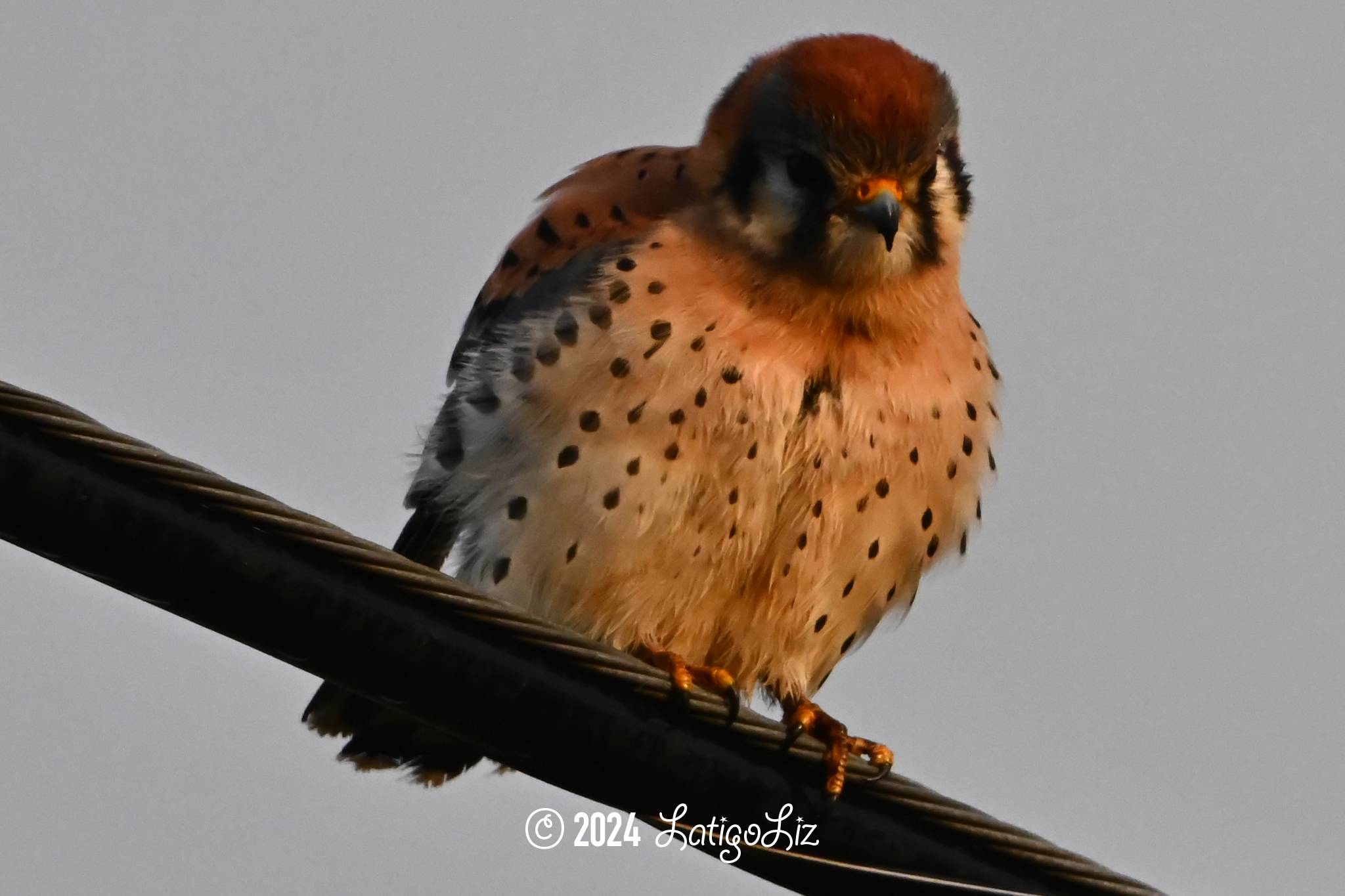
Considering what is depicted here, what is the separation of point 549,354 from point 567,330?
0.08 m

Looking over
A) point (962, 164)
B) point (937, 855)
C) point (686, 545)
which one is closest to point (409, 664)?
point (937, 855)

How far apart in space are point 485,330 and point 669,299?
0.88m

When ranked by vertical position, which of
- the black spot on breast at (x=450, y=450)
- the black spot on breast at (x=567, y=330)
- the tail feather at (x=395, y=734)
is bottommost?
the tail feather at (x=395, y=734)

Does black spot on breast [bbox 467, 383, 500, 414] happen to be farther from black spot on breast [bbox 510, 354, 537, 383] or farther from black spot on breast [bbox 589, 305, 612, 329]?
black spot on breast [bbox 589, 305, 612, 329]

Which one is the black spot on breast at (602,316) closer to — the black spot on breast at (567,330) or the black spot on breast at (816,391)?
the black spot on breast at (567,330)

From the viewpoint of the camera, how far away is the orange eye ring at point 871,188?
539 cm

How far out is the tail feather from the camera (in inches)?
227

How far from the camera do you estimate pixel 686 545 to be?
5.29 m

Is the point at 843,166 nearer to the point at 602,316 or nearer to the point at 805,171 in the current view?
the point at 805,171

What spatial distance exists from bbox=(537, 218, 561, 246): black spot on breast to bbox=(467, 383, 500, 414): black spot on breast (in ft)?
1.62

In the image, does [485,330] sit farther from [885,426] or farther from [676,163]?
[885,426]

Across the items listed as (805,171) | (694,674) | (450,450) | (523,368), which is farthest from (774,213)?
(694,674)

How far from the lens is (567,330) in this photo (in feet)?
17.6

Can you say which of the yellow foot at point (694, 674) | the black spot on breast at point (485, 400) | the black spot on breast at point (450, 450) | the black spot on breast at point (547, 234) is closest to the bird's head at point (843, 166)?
the black spot on breast at point (547, 234)
